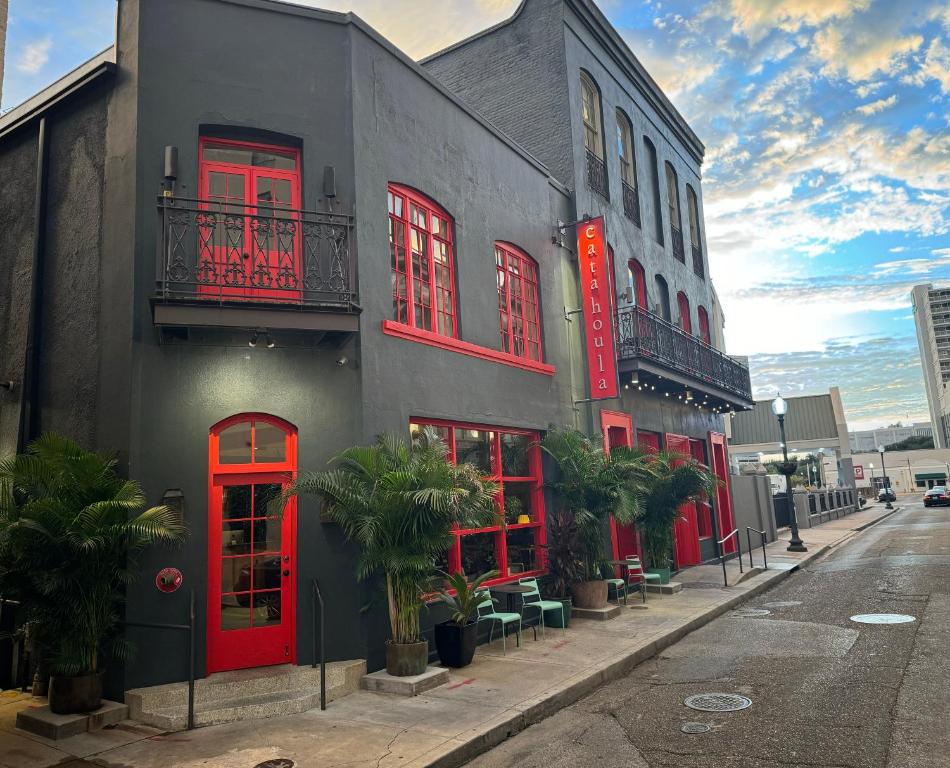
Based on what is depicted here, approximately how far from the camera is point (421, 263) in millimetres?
10414

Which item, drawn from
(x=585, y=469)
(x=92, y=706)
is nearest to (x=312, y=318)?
(x=92, y=706)

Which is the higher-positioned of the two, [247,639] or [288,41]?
[288,41]

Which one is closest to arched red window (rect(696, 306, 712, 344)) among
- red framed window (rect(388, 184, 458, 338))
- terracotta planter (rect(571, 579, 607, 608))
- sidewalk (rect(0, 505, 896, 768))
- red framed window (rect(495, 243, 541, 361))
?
red framed window (rect(495, 243, 541, 361))

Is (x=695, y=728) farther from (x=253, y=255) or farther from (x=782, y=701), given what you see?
(x=253, y=255)

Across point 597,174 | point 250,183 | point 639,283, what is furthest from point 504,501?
point 639,283

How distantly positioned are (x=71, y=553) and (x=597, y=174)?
12.7 metres

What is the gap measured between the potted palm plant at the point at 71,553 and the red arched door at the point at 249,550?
3.04 feet

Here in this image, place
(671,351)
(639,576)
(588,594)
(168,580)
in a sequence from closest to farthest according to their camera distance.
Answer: (168,580) → (588,594) → (639,576) → (671,351)

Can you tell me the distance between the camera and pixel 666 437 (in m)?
17.1

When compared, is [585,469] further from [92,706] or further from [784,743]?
[92,706]

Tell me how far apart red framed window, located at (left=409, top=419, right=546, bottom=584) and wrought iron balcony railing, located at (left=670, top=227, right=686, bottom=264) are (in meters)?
10.2

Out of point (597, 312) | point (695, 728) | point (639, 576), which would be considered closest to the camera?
point (695, 728)

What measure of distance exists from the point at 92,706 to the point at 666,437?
13.2 m

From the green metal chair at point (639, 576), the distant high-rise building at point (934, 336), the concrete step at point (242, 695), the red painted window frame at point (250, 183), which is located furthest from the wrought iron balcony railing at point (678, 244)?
the distant high-rise building at point (934, 336)
